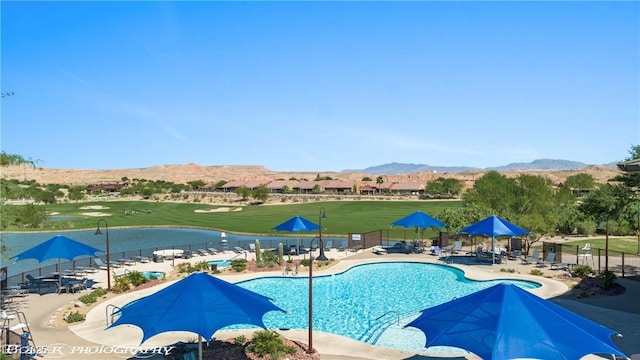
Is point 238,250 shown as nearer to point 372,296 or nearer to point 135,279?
point 135,279

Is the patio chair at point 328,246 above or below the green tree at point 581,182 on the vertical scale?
below

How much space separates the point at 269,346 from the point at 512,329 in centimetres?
664

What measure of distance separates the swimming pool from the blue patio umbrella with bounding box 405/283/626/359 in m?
5.23

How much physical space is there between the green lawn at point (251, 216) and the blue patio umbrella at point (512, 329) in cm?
2830

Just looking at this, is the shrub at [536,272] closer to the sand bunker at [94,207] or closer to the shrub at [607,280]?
the shrub at [607,280]

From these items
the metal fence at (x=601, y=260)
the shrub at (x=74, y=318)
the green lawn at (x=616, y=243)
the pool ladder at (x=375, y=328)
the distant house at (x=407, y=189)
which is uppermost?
the distant house at (x=407, y=189)

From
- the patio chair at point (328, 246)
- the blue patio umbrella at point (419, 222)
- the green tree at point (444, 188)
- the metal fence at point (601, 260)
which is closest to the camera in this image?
the metal fence at point (601, 260)

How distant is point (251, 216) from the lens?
217ft

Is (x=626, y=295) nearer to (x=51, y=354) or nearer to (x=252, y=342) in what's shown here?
(x=252, y=342)

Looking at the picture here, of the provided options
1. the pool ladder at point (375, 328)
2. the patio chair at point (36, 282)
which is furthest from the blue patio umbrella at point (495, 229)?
the patio chair at point (36, 282)

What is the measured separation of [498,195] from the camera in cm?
3591

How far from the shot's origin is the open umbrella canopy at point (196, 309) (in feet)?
31.3

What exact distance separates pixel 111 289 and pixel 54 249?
3242 mm

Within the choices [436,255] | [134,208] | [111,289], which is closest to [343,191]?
[134,208]
